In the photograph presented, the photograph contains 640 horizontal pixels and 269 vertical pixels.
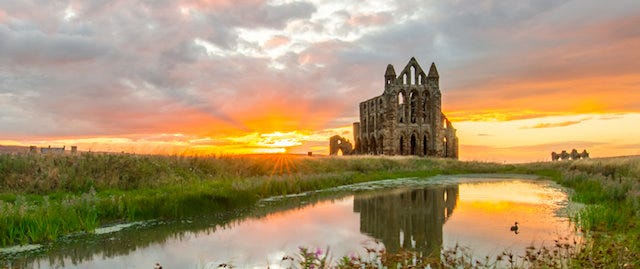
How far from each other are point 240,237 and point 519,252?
6.18m

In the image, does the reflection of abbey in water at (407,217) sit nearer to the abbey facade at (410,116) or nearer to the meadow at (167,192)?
the meadow at (167,192)

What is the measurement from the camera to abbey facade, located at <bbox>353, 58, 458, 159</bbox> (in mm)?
68125

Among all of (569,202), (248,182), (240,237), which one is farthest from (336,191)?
(240,237)

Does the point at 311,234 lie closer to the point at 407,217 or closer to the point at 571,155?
the point at 407,217

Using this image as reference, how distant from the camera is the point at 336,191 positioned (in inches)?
946

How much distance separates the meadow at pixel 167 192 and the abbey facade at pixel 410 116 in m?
36.4

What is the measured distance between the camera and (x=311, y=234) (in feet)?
38.9

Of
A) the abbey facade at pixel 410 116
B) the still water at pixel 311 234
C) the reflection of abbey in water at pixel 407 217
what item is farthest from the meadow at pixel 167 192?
the abbey facade at pixel 410 116

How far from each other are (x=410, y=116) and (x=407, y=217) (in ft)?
183

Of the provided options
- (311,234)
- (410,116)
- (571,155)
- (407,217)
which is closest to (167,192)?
(311,234)

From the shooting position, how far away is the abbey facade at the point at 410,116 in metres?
68.1

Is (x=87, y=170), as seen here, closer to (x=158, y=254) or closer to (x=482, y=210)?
(x=158, y=254)

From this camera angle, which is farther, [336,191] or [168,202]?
[336,191]

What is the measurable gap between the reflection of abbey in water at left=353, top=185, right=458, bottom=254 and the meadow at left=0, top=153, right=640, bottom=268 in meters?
3.31
